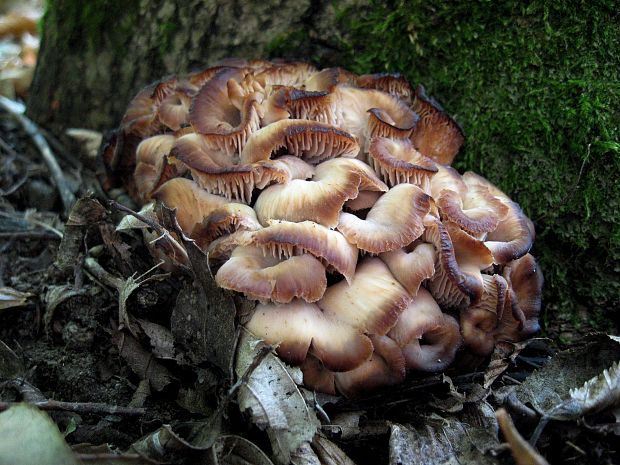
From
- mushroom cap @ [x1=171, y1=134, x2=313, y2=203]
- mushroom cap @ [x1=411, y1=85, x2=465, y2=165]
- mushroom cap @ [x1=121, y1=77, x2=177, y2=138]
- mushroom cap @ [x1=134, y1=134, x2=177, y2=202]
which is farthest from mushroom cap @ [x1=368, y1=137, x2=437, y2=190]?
mushroom cap @ [x1=121, y1=77, x2=177, y2=138]

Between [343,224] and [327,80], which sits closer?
[343,224]

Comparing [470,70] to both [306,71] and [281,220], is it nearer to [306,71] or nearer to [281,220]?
[306,71]

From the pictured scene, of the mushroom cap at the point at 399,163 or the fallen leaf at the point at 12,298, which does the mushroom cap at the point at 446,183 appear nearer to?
the mushroom cap at the point at 399,163

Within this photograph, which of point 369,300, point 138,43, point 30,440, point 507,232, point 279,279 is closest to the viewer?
point 30,440

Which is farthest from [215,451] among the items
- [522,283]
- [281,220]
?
[522,283]

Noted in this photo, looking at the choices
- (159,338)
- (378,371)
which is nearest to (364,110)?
(378,371)

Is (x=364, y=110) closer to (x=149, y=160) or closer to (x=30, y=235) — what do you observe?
(x=149, y=160)

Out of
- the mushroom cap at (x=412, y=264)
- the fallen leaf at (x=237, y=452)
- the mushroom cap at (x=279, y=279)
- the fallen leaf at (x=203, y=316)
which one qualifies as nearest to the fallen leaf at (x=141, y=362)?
the fallen leaf at (x=203, y=316)
